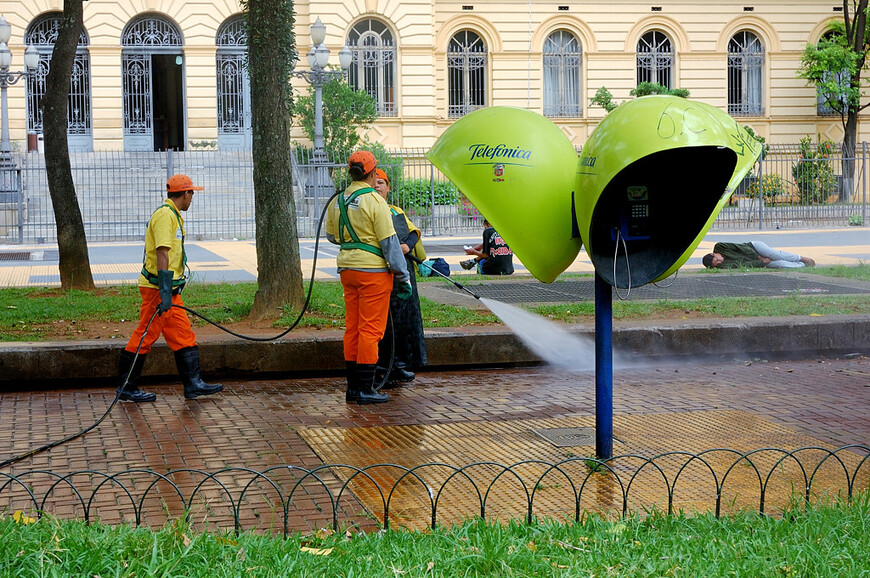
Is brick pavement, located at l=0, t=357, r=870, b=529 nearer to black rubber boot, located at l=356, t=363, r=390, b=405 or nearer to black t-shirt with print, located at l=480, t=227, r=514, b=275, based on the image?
black rubber boot, located at l=356, t=363, r=390, b=405

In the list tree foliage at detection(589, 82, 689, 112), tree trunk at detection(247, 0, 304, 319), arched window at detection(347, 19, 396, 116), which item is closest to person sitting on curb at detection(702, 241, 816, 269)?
tree trunk at detection(247, 0, 304, 319)

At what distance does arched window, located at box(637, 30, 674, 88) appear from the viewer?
37188mm

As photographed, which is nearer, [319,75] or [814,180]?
[319,75]

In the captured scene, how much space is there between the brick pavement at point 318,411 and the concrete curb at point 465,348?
149 millimetres

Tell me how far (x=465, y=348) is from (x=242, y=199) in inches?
754

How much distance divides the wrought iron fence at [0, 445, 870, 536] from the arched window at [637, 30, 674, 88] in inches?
1284

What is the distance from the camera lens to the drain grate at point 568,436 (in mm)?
6602

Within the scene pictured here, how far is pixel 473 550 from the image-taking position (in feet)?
13.8

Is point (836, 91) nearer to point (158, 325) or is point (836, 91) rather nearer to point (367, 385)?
point (367, 385)

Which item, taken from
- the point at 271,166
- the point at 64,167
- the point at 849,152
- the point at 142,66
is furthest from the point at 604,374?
the point at 849,152

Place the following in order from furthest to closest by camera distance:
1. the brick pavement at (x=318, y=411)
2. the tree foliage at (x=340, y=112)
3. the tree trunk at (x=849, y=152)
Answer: the tree foliage at (x=340, y=112), the tree trunk at (x=849, y=152), the brick pavement at (x=318, y=411)

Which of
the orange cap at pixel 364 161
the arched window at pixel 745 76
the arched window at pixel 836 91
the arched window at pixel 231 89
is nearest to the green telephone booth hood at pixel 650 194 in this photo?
the orange cap at pixel 364 161

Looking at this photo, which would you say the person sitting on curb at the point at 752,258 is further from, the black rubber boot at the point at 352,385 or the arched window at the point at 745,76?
the arched window at the point at 745,76

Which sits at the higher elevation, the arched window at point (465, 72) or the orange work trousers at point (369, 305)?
the arched window at point (465, 72)
